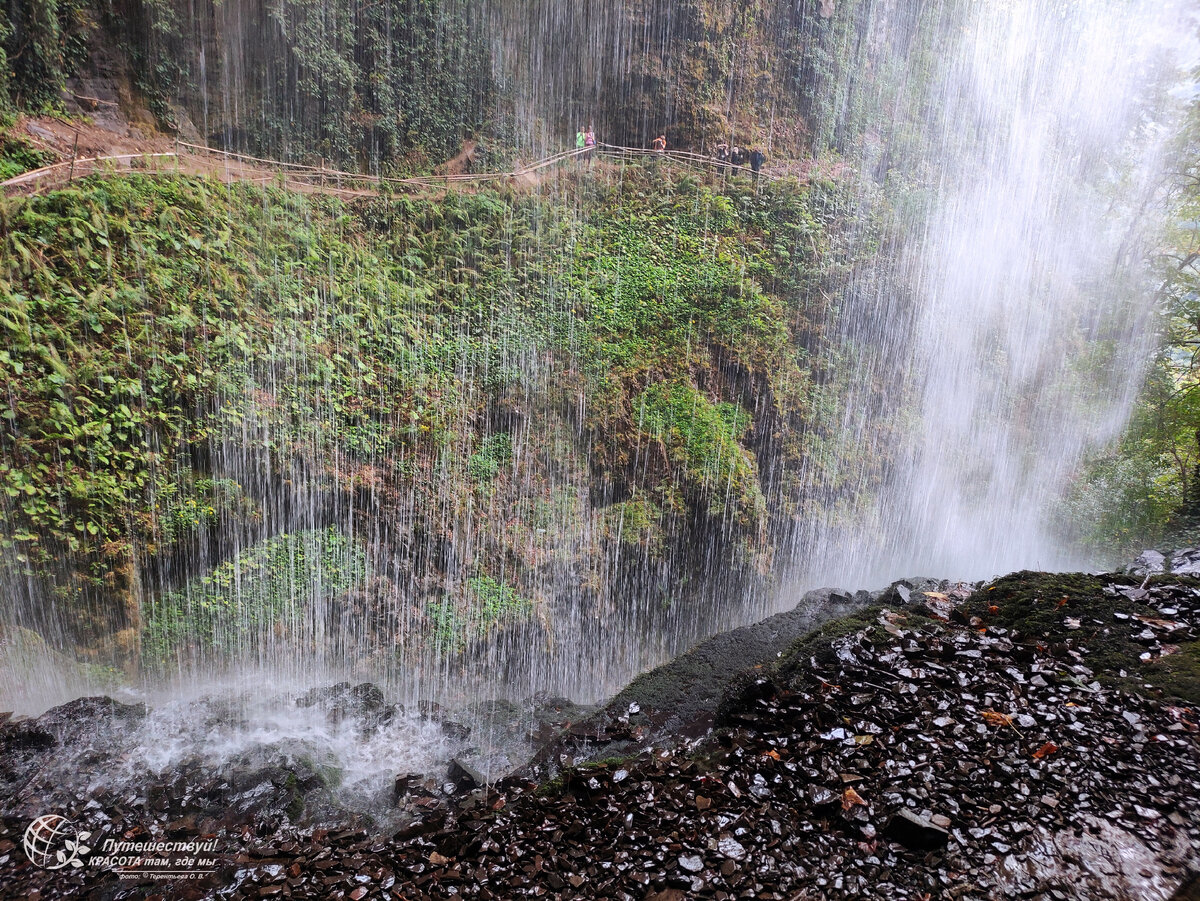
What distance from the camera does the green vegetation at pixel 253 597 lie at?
8656 millimetres

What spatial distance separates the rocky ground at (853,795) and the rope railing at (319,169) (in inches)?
312

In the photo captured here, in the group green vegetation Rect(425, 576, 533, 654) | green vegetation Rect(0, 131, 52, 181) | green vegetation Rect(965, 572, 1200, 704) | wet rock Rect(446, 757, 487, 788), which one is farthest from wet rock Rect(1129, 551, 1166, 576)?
green vegetation Rect(0, 131, 52, 181)

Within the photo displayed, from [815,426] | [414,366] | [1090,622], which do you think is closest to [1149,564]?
[1090,622]

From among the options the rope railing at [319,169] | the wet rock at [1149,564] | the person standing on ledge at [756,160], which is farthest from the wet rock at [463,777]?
the person standing on ledge at [756,160]

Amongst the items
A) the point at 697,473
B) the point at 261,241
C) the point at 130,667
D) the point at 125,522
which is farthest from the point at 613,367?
the point at 130,667

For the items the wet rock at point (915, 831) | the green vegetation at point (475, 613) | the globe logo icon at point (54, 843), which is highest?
the wet rock at point (915, 831)

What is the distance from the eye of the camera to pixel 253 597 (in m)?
8.98

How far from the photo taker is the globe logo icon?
5371 mm

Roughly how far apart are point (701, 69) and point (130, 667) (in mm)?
15677

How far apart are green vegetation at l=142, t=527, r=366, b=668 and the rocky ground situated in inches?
95.8

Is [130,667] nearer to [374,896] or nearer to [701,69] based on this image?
[374,896]

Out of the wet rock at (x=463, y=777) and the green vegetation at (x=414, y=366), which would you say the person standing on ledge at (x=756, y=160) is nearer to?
the green vegetation at (x=414, y=366)

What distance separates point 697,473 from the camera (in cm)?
1077

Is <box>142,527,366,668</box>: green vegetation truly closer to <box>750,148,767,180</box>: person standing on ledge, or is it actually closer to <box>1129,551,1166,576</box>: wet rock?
<box>1129,551,1166,576</box>: wet rock
